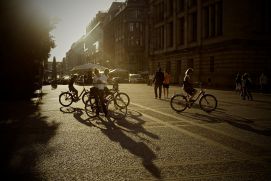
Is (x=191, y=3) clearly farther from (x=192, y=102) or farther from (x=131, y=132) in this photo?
(x=131, y=132)

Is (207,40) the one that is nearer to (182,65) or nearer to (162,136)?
(182,65)

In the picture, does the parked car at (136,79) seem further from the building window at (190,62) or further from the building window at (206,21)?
the building window at (206,21)

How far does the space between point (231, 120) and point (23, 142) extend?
657cm

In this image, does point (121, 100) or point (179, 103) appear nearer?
point (179, 103)

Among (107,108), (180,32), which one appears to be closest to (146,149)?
(107,108)

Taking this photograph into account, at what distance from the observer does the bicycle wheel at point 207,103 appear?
15008 millimetres

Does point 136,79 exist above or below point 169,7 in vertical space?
below

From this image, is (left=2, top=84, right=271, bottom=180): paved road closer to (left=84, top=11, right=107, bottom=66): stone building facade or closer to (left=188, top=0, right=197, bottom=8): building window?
(left=188, top=0, right=197, bottom=8): building window

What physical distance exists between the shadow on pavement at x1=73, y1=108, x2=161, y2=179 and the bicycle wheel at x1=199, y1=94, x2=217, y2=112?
8.24 feet

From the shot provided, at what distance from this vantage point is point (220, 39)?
132 ft

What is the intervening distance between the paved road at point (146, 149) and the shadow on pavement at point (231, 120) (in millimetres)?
28

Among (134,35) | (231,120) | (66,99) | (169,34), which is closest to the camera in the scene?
(231,120)

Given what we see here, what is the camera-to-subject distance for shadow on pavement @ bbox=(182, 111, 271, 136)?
10.2 m

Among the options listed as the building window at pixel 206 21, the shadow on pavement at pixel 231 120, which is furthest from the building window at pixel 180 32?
the shadow on pavement at pixel 231 120
